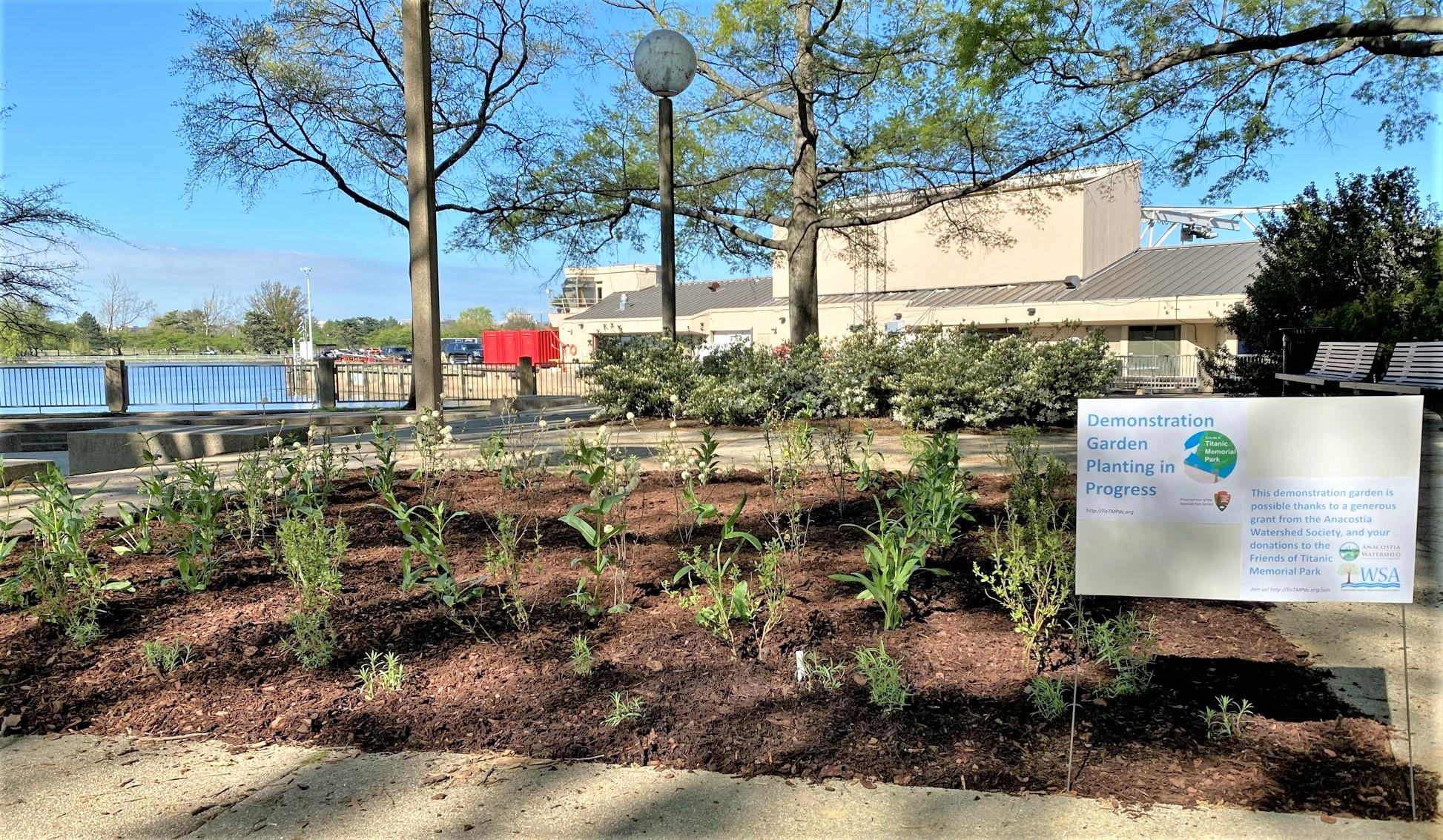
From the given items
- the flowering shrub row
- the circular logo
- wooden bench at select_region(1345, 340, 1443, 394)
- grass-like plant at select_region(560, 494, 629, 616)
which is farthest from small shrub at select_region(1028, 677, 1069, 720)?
wooden bench at select_region(1345, 340, 1443, 394)

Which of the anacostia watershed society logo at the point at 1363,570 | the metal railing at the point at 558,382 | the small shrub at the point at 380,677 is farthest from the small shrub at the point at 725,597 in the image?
the metal railing at the point at 558,382

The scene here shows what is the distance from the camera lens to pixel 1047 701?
9.23 feet

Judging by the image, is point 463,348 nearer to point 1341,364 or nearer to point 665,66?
point 665,66

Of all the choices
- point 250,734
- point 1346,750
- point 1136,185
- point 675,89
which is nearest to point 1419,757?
point 1346,750

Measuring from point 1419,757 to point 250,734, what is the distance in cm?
366

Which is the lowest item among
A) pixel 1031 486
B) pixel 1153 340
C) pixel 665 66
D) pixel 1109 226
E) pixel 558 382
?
pixel 1031 486

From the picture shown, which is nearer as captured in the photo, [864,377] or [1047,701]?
[1047,701]

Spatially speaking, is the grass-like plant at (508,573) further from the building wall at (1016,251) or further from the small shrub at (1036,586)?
the building wall at (1016,251)

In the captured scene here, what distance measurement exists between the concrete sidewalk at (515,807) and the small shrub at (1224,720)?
0.41 meters

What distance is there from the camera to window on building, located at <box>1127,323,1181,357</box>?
33938mm

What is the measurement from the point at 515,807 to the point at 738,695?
862 mm

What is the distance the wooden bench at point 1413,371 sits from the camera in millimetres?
10906

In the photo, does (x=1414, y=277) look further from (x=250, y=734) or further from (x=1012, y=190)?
(x=250, y=734)

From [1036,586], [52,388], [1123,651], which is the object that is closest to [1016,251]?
[52,388]
